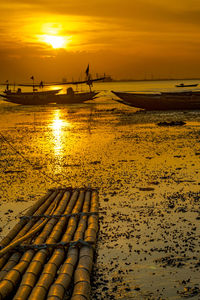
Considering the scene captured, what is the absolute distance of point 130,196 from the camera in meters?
8.84

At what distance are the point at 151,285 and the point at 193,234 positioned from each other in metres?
1.72

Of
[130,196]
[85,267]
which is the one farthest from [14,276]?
[130,196]

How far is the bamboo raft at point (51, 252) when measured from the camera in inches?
192

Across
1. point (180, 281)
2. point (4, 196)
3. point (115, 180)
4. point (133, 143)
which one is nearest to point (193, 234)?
point (180, 281)

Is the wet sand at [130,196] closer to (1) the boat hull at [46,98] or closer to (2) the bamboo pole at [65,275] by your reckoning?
(2) the bamboo pole at [65,275]

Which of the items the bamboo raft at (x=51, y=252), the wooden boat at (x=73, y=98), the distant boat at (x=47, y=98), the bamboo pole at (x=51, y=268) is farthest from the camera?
the wooden boat at (x=73, y=98)

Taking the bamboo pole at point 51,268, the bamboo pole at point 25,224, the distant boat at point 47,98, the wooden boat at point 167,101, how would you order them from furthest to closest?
the distant boat at point 47,98 → the wooden boat at point 167,101 → the bamboo pole at point 25,224 → the bamboo pole at point 51,268

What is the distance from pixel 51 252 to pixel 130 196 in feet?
10.4

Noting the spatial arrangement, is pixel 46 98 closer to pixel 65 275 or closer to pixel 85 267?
pixel 85 267

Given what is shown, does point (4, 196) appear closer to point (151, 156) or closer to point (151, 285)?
point (151, 285)

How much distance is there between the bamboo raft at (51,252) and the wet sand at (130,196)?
0.26 metres

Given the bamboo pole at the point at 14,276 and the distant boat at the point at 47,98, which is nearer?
the bamboo pole at the point at 14,276

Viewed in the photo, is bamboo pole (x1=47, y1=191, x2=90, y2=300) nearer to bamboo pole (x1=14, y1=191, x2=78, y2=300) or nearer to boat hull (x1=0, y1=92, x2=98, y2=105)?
bamboo pole (x1=14, y1=191, x2=78, y2=300)

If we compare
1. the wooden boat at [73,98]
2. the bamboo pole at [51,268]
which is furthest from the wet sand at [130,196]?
the wooden boat at [73,98]
